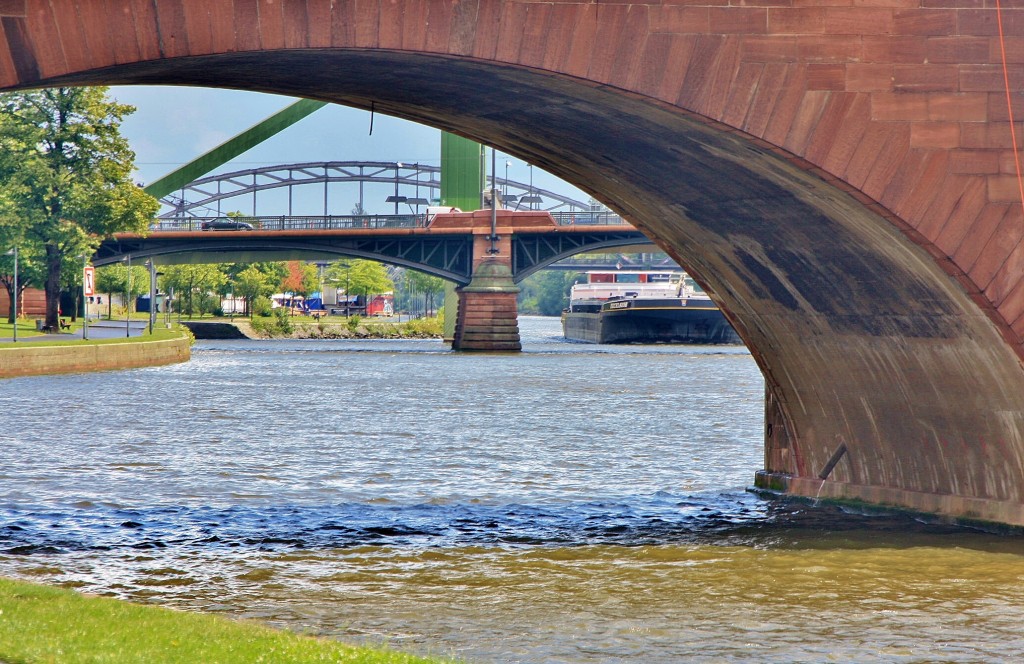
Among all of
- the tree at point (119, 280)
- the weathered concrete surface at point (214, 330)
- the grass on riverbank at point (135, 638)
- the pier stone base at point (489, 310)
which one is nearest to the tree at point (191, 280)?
the tree at point (119, 280)

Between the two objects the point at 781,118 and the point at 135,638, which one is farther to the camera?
the point at 781,118

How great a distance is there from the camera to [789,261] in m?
16.8

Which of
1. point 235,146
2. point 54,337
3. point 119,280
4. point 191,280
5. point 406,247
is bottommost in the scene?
point 54,337

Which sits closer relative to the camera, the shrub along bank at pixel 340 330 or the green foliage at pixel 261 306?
the shrub along bank at pixel 340 330

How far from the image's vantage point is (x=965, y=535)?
54.3ft

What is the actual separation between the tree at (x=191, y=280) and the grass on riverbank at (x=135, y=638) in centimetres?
12905

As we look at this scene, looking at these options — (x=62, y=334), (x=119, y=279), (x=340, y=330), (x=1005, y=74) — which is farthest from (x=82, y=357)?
(x=340, y=330)

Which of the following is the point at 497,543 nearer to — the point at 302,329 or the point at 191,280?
the point at 302,329

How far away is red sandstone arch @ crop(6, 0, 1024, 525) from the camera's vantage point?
1169cm

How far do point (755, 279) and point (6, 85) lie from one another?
1029 centimetres

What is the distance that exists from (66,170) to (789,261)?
53.8 meters

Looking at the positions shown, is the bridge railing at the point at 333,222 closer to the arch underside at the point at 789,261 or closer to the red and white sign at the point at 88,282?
the red and white sign at the point at 88,282

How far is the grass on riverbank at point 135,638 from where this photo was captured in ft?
29.4

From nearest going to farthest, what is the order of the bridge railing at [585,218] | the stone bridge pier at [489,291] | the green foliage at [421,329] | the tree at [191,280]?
the stone bridge pier at [489,291] < the bridge railing at [585,218] < the green foliage at [421,329] < the tree at [191,280]
